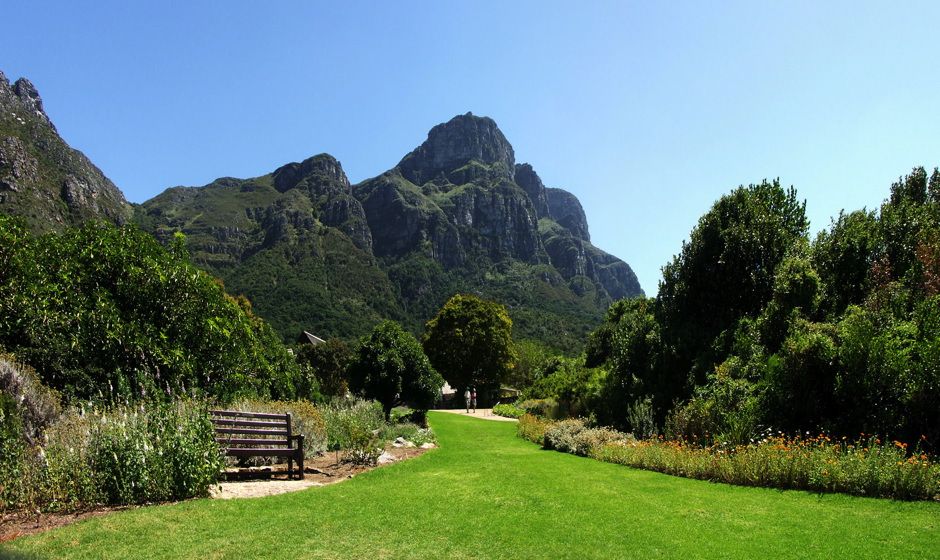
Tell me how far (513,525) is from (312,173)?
7169 inches

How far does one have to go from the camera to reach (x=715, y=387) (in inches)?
504

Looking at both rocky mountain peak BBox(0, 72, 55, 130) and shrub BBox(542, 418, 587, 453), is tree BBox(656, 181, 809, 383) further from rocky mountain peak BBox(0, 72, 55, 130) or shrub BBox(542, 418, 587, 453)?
A: rocky mountain peak BBox(0, 72, 55, 130)

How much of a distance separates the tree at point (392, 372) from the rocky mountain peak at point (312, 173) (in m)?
161

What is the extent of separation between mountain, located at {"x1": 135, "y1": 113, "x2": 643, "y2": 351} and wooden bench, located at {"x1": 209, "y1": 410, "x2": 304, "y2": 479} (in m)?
76.5

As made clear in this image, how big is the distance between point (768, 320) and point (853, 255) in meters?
3.10

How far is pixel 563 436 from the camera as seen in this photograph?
49.6 feet

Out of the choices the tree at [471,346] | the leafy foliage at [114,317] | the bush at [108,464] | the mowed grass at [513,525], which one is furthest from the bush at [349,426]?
the tree at [471,346]

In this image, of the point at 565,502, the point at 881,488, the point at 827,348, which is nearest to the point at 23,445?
the point at 565,502

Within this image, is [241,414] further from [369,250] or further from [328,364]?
[369,250]

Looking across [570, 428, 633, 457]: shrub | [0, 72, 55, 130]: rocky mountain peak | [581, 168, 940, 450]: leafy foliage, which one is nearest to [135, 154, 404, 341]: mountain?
[0, 72, 55, 130]: rocky mountain peak

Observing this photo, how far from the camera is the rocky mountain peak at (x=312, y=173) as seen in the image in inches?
6855

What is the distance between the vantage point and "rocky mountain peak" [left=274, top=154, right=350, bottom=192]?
17412 cm

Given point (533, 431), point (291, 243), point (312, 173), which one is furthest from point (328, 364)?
point (312, 173)

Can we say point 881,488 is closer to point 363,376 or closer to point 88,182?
point 363,376
